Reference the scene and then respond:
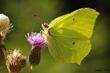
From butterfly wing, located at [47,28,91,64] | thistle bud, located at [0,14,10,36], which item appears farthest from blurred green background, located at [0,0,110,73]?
thistle bud, located at [0,14,10,36]

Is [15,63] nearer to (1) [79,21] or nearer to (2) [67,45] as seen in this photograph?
(2) [67,45]

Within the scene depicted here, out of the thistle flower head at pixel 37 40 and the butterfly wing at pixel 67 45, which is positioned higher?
the thistle flower head at pixel 37 40

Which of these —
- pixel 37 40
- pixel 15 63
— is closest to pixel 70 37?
pixel 37 40

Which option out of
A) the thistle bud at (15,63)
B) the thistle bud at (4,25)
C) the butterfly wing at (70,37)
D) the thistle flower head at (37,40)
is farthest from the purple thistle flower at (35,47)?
the thistle bud at (4,25)

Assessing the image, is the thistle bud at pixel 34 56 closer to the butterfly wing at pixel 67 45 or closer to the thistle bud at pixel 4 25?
the butterfly wing at pixel 67 45

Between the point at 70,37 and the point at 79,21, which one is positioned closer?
the point at 79,21

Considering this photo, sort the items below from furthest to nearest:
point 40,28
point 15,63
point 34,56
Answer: point 40,28
point 34,56
point 15,63

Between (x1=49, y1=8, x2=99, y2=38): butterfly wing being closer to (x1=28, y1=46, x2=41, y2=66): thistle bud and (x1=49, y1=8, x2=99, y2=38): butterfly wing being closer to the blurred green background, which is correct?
(x1=28, y1=46, x2=41, y2=66): thistle bud
